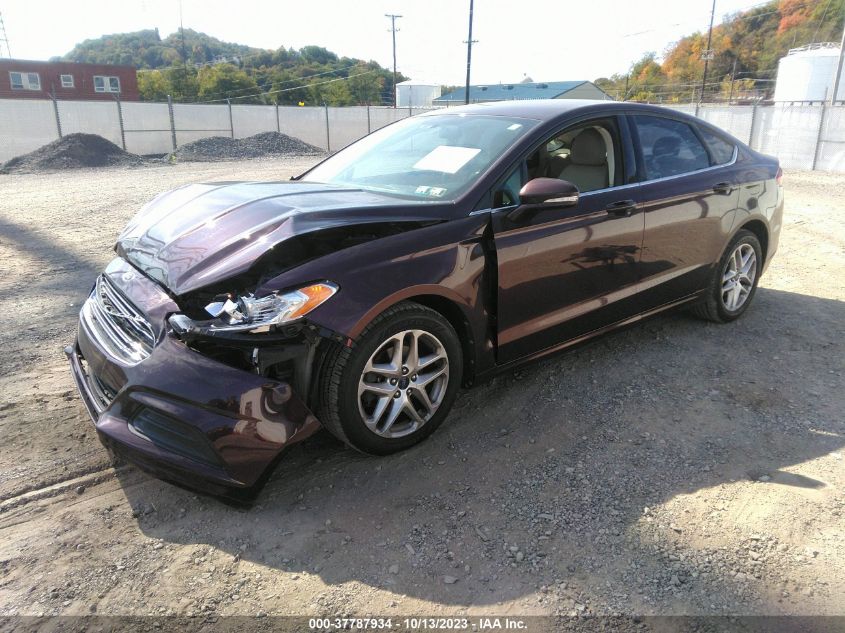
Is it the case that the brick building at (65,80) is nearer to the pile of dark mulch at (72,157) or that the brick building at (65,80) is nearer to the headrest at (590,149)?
the pile of dark mulch at (72,157)

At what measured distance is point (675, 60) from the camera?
84.6 m

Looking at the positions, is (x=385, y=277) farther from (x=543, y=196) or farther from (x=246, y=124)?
(x=246, y=124)

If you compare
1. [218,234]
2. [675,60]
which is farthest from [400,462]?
[675,60]

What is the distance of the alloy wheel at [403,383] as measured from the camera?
2.96 m

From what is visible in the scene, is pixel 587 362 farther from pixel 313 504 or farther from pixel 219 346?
pixel 219 346

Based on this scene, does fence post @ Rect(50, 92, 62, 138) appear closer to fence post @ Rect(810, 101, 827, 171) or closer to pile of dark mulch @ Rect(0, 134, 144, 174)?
pile of dark mulch @ Rect(0, 134, 144, 174)

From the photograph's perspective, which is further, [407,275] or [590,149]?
[590,149]

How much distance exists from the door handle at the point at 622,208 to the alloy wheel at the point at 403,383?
59.7 inches

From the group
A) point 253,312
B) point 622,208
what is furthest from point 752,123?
point 253,312

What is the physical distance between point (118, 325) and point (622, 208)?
9.65 ft

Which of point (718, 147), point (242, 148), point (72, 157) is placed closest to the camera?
point (718, 147)

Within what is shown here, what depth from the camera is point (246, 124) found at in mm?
31016

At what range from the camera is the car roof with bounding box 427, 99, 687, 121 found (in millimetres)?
3857

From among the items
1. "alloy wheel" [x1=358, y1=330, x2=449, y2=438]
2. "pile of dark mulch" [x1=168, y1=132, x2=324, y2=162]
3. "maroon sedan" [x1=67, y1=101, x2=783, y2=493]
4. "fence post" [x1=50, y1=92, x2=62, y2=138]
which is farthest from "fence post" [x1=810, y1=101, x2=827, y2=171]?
"fence post" [x1=50, y1=92, x2=62, y2=138]
